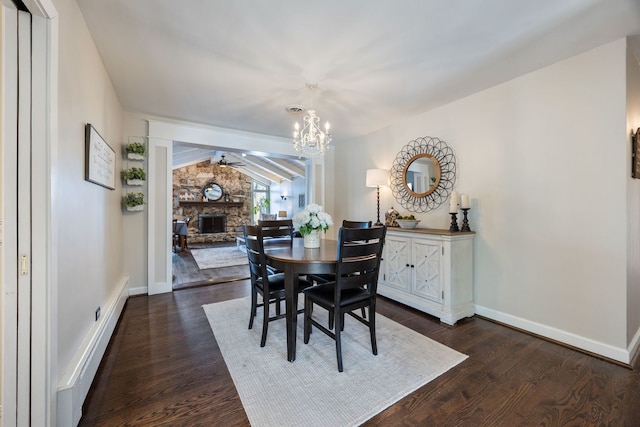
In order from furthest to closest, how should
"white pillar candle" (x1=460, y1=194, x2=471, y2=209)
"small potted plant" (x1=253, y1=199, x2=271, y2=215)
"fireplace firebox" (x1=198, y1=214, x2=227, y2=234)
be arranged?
"small potted plant" (x1=253, y1=199, x2=271, y2=215), "fireplace firebox" (x1=198, y1=214, x2=227, y2=234), "white pillar candle" (x1=460, y1=194, x2=471, y2=209)

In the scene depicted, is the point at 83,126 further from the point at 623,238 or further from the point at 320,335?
the point at 623,238

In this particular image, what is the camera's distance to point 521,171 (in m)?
2.48

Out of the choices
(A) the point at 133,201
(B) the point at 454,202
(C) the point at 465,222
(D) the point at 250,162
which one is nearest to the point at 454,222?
(C) the point at 465,222

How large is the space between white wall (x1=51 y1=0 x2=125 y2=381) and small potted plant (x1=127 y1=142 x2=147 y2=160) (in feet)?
2.84

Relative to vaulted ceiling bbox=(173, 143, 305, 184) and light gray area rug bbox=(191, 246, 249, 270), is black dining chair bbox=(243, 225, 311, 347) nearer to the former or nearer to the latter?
light gray area rug bbox=(191, 246, 249, 270)

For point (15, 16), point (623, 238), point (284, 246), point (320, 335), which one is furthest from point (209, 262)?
point (623, 238)

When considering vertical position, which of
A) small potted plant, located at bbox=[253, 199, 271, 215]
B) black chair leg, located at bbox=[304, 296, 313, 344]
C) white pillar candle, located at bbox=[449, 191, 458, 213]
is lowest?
black chair leg, located at bbox=[304, 296, 313, 344]

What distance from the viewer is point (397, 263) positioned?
10.5 ft

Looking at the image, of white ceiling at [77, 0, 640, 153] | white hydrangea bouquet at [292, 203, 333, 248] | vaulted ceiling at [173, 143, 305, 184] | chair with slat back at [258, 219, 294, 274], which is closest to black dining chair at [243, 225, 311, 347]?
white hydrangea bouquet at [292, 203, 333, 248]

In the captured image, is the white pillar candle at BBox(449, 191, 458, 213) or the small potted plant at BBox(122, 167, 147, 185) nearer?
the white pillar candle at BBox(449, 191, 458, 213)

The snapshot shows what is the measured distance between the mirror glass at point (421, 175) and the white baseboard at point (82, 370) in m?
3.47

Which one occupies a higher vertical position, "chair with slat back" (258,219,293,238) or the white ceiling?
the white ceiling

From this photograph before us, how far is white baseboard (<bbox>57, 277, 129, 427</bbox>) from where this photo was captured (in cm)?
128

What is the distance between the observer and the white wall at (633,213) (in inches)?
77.9
